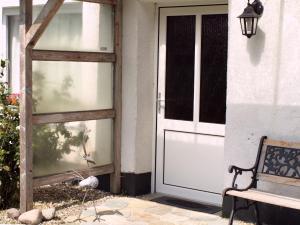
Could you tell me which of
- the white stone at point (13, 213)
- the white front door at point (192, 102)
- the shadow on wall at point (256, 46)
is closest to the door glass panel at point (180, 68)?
the white front door at point (192, 102)

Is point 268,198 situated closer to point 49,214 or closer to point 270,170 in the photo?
point 270,170

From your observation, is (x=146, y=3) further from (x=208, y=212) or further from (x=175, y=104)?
(x=208, y=212)

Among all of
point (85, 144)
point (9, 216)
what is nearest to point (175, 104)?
point (85, 144)

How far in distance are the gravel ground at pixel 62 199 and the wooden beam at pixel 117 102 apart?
7.9 inches

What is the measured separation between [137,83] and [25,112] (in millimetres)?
1515

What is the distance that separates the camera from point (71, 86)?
236 inches

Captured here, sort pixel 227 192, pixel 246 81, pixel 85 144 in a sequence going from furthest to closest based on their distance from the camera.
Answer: pixel 85 144, pixel 246 81, pixel 227 192

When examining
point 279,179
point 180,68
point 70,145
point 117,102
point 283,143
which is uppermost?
point 180,68

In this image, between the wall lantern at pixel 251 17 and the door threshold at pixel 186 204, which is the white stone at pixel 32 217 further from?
the wall lantern at pixel 251 17

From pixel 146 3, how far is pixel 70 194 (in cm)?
252

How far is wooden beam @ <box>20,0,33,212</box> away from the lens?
17.5 ft

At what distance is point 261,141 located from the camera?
5.07m

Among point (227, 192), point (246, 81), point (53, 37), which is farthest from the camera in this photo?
point (53, 37)

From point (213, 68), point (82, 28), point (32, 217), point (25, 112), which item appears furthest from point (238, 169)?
point (82, 28)
